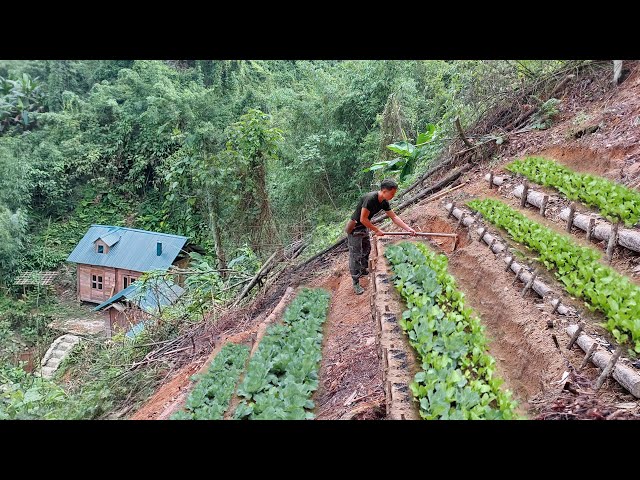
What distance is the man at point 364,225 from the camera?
6.47 metres

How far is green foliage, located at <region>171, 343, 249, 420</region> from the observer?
515 cm

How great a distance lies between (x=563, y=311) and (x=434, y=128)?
27.8ft

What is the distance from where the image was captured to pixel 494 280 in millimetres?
6297

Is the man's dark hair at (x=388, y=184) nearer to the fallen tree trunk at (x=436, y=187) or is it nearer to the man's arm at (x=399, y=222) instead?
the man's arm at (x=399, y=222)

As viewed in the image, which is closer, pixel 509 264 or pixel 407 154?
pixel 509 264

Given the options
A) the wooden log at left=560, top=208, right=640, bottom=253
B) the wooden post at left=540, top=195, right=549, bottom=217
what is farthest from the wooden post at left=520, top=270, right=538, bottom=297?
the wooden post at left=540, top=195, right=549, bottom=217

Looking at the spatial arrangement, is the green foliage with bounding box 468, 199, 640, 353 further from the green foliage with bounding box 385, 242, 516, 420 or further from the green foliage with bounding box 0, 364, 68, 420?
the green foliage with bounding box 0, 364, 68, 420

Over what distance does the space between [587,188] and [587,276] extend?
Result: 2.69 m

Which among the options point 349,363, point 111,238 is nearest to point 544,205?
point 349,363

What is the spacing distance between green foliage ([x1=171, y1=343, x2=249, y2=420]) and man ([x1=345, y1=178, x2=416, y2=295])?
2.06 meters

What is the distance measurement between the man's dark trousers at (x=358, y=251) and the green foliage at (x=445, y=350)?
0.60m

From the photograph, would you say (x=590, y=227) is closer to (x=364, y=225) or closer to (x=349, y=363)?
(x=364, y=225)

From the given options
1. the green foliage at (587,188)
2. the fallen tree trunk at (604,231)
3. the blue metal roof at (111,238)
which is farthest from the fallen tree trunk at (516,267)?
the blue metal roof at (111,238)

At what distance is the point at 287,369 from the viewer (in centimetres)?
557
